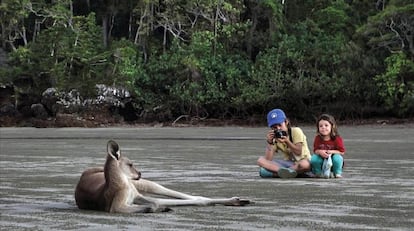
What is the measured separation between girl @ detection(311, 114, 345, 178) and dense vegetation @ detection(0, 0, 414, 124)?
93.1 feet

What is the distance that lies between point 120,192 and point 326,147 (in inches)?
152

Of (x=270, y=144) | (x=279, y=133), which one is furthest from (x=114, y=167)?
(x=270, y=144)

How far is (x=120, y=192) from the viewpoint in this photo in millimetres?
6965

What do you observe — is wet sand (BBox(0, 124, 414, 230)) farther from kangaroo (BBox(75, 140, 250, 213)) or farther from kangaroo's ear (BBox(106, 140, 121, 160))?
kangaroo's ear (BBox(106, 140, 121, 160))

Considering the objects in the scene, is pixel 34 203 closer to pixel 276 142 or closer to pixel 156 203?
pixel 156 203

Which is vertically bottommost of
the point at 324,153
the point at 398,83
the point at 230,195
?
A: the point at 398,83

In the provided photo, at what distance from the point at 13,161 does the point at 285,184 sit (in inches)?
277

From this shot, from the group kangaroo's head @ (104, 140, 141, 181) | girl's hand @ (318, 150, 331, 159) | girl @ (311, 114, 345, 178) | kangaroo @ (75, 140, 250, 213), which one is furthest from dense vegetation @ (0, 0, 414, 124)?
kangaroo's head @ (104, 140, 141, 181)

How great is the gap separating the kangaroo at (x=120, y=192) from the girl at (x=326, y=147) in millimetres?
2817

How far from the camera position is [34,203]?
7.97 metres

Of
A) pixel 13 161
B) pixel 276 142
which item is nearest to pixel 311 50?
pixel 13 161

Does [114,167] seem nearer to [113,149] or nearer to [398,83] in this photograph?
[113,149]

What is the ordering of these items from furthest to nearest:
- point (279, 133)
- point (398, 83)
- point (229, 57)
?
point (229, 57)
point (398, 83)
point (279, 133)

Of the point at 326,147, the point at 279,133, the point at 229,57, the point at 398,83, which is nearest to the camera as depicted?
the point at 279,133
